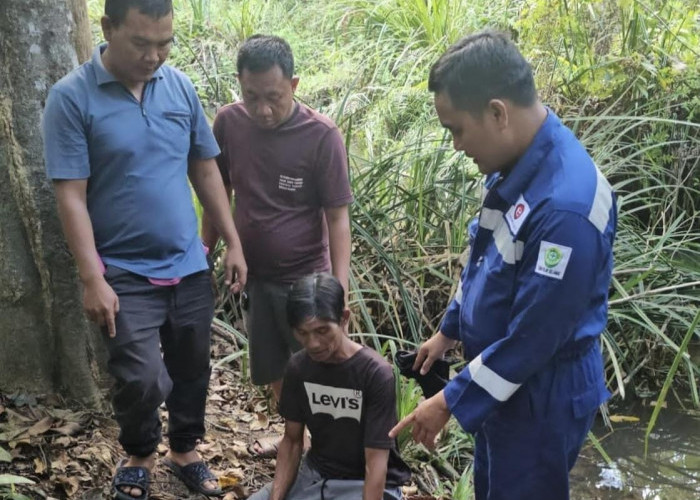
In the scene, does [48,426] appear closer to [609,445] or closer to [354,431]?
[354,431]

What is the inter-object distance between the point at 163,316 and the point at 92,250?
372mm

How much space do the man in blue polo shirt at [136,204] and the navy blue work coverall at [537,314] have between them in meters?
1.08

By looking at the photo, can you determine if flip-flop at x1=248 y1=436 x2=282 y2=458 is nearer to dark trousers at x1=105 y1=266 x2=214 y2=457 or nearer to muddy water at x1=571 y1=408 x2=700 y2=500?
dark trousers at x1=105 y1=266 x2=214 y2=457

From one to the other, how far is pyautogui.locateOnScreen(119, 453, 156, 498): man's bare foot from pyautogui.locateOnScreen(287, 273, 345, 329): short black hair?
2.66 feet

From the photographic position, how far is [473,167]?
5.48 m

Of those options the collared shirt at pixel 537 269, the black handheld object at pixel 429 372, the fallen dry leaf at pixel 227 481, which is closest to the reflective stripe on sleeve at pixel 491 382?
the collared shirt at pixel 537 269

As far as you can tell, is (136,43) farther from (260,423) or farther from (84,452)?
(260,423)

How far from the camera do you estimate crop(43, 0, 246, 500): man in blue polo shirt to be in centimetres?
273

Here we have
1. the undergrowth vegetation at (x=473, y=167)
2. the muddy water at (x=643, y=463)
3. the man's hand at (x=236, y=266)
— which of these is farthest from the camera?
the undergrowth vegetation at (x=473, y=167)

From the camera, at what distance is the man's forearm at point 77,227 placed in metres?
2.72

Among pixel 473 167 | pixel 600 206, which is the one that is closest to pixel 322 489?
pixel 600 206

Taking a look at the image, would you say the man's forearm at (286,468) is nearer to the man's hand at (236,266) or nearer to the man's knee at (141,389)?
the man's knee at (141,389)

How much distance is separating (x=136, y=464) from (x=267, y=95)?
4.67 ft

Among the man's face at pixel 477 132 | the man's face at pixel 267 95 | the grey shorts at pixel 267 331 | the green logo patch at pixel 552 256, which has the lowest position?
the grey shorts at pixel 267 331
